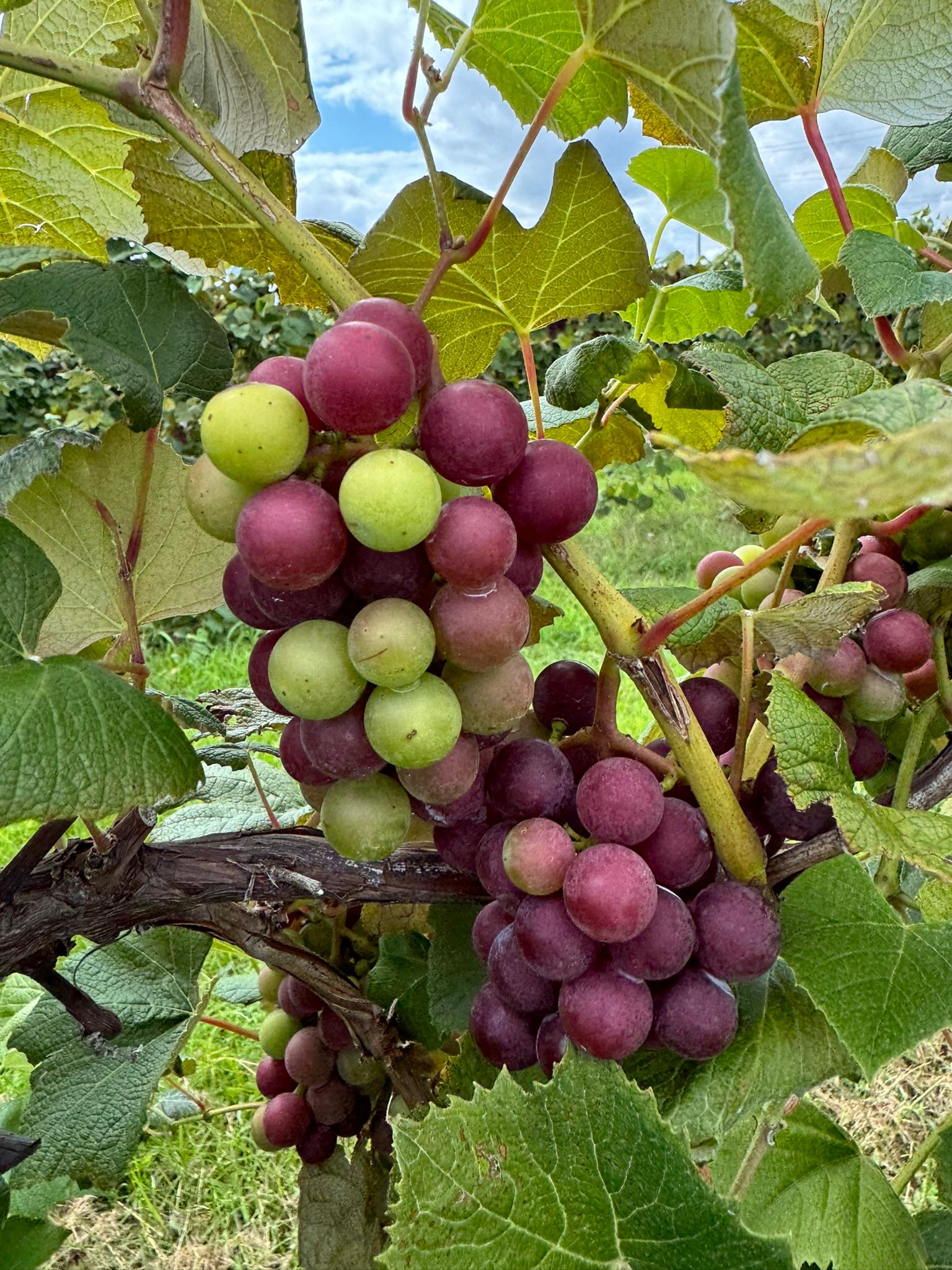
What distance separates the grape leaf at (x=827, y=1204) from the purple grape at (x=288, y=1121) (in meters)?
0.41

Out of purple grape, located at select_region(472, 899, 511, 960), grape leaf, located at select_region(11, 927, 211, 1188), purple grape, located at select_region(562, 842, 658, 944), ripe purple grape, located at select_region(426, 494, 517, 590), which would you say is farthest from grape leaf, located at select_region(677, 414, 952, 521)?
grape leaf, located at select_region(11, 927, 211, 1188)

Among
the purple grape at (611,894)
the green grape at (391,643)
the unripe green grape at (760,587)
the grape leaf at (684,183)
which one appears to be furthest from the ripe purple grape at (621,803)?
the grape leaf at (684,183)

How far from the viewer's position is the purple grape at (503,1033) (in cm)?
55

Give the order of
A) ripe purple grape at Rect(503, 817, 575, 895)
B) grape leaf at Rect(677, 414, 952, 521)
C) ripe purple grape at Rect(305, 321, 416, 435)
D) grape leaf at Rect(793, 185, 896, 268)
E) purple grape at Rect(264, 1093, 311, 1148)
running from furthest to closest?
purple grape at Rect(264, 1093, 311, 1148) < grape leaf at Rect(793, 185, 896, 268) < ripe purple grape at Rect(503, 817, 575, 895) < ripe purple grape at Rect(305, 321, 416, 435) < grape leaf at Rect(677, 414, 952, 521)

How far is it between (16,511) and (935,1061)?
149 cm

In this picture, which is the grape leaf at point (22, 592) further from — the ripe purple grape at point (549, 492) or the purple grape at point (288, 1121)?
the purple grape at point (288, 1121)

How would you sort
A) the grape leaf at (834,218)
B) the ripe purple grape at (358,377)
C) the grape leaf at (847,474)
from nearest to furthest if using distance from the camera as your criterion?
the grape leaf at (847,474) → the ripe purple grape at (358,377) → the grape leaf at (834,218)

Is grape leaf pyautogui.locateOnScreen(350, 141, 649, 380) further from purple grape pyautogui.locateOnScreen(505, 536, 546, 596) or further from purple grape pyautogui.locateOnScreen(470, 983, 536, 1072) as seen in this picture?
purple grape pyautogui.locateOnScreen(470, 983, 536, 1072)

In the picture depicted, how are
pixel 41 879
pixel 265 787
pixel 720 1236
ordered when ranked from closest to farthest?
pixel 720 1236, pixel 41 879, pixel 265 787

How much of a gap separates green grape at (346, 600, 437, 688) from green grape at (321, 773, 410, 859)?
82 millimetres

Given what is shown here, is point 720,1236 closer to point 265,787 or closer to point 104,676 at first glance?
point 104,676

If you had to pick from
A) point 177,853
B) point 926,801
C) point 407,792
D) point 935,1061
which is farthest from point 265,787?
point 935,1061

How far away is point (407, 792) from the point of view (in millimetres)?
498

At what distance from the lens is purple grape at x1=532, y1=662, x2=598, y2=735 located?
1.88ft
